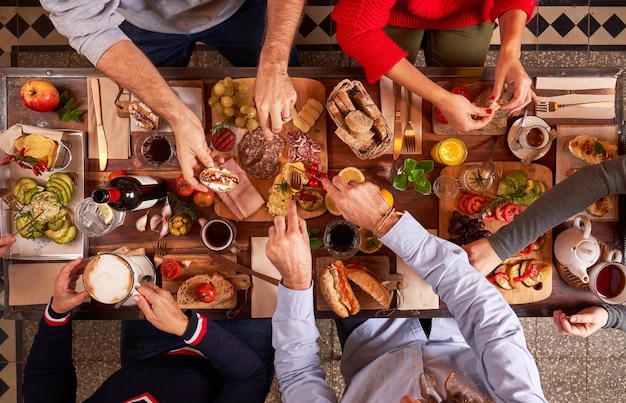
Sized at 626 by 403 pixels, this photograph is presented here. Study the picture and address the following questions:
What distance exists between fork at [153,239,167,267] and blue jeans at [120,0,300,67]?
0.92 metres

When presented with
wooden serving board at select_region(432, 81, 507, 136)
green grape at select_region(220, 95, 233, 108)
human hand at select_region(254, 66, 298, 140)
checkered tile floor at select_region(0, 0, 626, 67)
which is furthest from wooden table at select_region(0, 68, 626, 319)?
checkered tile floor at select_region(0, 0, 626, 67)

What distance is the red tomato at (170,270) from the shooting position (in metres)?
1.93

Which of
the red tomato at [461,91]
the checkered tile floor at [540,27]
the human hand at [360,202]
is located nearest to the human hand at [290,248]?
the human hand at [360,202]

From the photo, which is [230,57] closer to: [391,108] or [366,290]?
[391,108]

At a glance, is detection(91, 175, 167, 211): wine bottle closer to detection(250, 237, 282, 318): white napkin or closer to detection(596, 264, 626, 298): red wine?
detection(250, 237, 282, 318): white napkin

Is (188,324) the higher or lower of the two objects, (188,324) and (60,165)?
the lower

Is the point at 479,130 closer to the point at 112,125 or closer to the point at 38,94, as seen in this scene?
the point at 112,125

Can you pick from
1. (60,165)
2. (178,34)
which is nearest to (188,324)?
(60,165)

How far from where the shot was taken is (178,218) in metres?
1.93

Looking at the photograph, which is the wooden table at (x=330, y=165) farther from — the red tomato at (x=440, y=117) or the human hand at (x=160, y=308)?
the human hand at (x=160, y=308)

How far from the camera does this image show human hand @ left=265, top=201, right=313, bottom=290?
5.46 feet

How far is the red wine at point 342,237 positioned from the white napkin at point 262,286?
290 millimetres

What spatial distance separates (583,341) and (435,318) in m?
1.68

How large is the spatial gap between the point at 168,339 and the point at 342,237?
1078 mm
